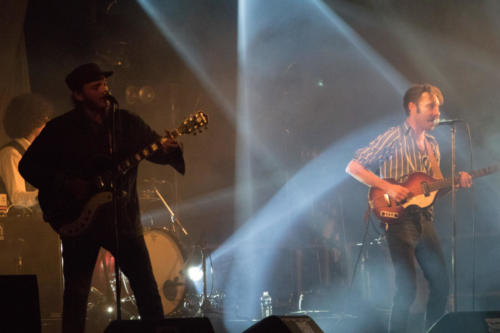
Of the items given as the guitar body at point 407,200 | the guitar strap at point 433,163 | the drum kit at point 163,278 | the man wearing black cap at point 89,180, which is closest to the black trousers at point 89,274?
the man wearing black cap at point 89,180

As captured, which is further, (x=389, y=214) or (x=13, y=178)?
(x=13, y=178)

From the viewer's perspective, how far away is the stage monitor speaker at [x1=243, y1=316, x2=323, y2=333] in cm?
298

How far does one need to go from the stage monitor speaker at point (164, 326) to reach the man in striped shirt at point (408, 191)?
2505mm

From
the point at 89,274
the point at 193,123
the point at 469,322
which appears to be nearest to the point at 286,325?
the point at 469,322

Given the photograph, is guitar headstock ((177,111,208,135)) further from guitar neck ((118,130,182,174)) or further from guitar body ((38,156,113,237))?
guitar body ((38,156,113,237))

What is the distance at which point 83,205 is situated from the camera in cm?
407

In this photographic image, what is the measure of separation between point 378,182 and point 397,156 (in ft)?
0.96

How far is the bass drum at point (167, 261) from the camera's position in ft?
22.9

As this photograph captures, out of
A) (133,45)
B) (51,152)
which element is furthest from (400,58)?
(51,152)

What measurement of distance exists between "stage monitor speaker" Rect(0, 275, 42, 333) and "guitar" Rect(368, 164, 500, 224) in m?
3.09

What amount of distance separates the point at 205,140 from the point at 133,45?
1.89m

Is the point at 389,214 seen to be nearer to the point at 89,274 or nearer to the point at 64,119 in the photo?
the point at 89,274

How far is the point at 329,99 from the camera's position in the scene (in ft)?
32.0

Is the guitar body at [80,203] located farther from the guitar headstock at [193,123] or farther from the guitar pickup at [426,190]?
the guitar pickup at [426,190]
